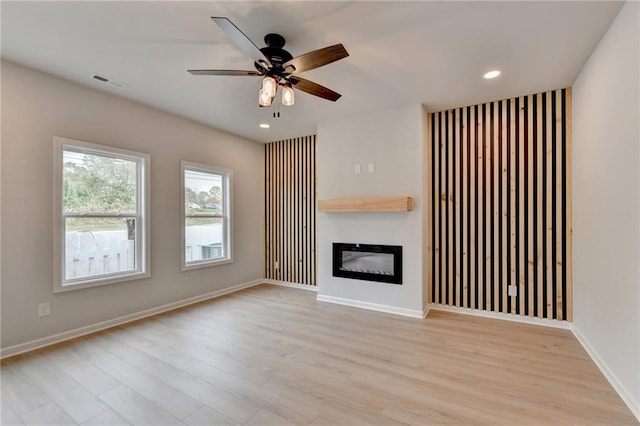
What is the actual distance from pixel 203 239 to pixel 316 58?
3.65 meters

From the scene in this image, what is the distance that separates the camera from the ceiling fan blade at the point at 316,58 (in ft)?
6.46

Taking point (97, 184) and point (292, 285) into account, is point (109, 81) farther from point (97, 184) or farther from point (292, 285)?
point (292, 285)

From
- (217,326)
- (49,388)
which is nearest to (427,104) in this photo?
(217,326)

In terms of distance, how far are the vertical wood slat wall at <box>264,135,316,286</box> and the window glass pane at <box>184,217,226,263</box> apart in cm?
106

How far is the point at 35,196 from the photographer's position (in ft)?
9.56

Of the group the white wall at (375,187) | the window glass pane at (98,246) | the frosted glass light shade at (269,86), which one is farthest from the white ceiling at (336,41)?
the window glass pane at (98,246)

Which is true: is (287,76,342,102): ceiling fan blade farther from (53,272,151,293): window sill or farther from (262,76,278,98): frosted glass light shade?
(53,272,151,293): window sill

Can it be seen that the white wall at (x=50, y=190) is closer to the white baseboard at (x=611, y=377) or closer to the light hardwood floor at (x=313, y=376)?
the light hardwood floor at (x=313, y=376)

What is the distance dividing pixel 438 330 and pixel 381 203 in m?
1.69

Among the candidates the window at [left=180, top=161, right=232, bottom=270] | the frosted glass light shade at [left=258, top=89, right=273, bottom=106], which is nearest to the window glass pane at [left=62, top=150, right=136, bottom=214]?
the window at [left=180, top=161, right=232, bottom=270]

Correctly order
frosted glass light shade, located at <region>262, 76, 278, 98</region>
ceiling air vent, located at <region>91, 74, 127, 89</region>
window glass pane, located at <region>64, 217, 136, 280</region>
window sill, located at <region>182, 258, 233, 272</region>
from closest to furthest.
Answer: frosted glass light shade, located at <region>262, 76, 278, 98</region>
ceiling air vent, located at <region>91, 74, 127, 89</region>
window glass pane, located at <region>64, 217, 136, 280</region>
window sill, located at <region>182, 258, 233, 272</region>

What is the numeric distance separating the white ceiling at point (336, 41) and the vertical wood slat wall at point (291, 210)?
6.01 ft

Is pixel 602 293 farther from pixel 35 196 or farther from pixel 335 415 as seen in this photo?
pixel 35 196

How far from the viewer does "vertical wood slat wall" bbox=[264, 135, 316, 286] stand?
207 inches
